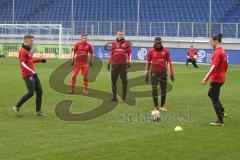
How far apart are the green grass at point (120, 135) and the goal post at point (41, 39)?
3364 cm

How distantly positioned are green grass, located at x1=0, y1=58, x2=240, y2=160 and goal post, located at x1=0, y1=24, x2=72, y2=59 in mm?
33643

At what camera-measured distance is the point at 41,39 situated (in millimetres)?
52875

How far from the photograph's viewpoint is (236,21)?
47969 millimetres

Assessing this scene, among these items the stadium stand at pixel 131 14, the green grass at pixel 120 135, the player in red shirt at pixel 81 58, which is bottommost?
the green grass at pixel 120 135

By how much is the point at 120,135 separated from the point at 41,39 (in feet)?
141

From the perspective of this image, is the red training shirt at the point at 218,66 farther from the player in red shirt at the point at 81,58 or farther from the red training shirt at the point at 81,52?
the red training shirt at the point at 81,52

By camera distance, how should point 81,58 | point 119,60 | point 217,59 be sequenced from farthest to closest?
point 81,58 < point 119,60 < point 217,59

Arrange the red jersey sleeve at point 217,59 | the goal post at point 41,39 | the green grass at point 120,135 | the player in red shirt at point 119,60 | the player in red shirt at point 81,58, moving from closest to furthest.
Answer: the green grass at point 120,135 < the red jersey sleeve at point 217,59 < the player in red shirt at point 119,60 < the player in red shirt at point 81,58 < the goal post at point 41,39

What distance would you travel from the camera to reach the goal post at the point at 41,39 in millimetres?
49938

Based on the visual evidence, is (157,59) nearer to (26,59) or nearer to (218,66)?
(218,66)

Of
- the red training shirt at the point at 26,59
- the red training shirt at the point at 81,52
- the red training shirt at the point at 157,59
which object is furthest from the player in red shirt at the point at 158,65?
Result: the red training shirt at the point at 81,52

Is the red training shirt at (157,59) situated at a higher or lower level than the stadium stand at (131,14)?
lower

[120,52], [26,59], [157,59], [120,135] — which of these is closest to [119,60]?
[120,52]

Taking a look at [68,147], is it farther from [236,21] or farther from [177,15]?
[177,15]
